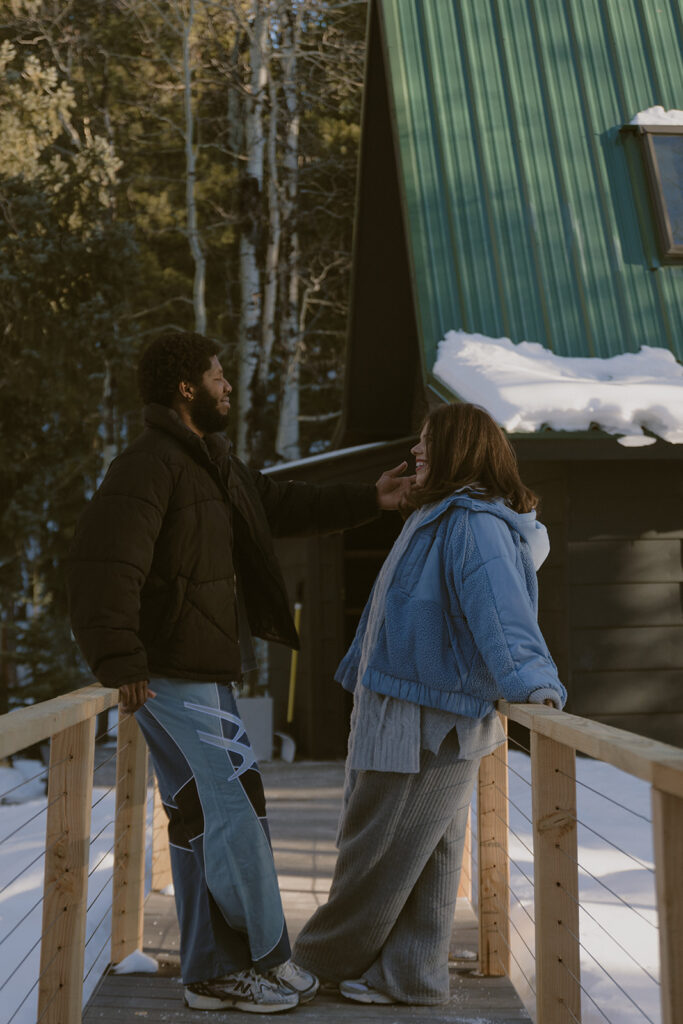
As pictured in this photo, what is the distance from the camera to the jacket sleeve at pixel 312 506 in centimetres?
362

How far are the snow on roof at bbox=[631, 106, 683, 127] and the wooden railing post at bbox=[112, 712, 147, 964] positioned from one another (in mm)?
5766

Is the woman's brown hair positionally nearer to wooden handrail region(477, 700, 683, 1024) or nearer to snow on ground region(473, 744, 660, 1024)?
wooden handrail region(477, 700, 683, 1024)

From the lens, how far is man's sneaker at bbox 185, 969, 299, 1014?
2955 mm

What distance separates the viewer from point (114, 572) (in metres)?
2.74

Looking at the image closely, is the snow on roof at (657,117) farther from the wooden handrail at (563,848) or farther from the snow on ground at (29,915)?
the snow on ground at (29,915)

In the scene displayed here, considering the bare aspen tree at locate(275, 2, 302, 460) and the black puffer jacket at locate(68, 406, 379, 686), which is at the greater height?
the bare aspen tree at locate(275, 2, 302, 460)

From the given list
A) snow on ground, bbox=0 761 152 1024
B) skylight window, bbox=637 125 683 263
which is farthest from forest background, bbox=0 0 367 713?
snow on ground, bbox=0 761 152 1024

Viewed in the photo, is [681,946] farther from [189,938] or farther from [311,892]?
[311,892]

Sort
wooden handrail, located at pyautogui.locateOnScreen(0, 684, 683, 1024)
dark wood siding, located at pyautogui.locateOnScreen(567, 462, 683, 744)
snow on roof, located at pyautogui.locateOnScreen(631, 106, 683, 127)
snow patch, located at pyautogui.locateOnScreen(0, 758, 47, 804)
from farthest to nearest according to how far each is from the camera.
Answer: snow patch, located at pyautogui.locateOnScreen(0, 758, 47, 804), snow on roof, located at pyautogui.locateOnScreen(631, 106, 683, 127), dark wood siding, located at pyautogui.locateOnScreen(567, 462, 683, 744), wooden handrail, located at pyautogui.locateOnScreen(0, 684, 683, 1024)

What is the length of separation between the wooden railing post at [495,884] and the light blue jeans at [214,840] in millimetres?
750

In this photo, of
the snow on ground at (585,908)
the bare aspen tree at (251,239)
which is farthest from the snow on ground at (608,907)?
the bare aspen tree at (251,239)

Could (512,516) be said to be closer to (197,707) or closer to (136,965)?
(197,707)

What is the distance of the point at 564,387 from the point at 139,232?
492 inches

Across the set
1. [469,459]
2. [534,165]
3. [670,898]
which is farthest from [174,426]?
[534,165]
